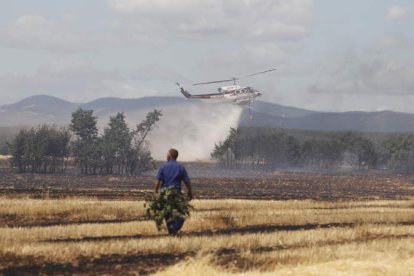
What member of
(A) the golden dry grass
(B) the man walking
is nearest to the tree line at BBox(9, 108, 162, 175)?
(A) the golden dry grass

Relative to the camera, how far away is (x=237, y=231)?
23.5 metres

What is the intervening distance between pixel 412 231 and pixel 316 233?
4130 mm

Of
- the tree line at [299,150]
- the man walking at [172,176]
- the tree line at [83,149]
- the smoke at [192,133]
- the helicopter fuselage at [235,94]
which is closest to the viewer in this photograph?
the man walking at [172,176]

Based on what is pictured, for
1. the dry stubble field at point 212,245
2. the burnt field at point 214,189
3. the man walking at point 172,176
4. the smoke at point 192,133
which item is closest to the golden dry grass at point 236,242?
the dry stubble field at point 212,245

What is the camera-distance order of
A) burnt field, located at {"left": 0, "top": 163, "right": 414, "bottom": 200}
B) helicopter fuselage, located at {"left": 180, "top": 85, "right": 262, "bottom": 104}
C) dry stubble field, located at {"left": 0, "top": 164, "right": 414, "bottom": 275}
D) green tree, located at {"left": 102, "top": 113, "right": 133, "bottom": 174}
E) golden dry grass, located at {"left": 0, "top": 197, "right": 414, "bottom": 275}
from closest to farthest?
1. dry stubble field, located at {"left": 0, "top": 164, "right": 414, "bottom": 275}
2. golden dry grass, located at {"left": 0, "top": 197, "right": 414, "bottom": 275}
3. burnt field, located at {"left": 0, "top": 163, "right": 414, "bottom": 200}
4. green tree, located at {"left": 102, "top": 113, "right": 133, "bottom": 174}
5. helicopter fuselage, located at {"left": 180, "top": 85, "right": 262, "bottom": 104}

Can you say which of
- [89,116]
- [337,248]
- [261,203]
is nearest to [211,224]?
[337,248]

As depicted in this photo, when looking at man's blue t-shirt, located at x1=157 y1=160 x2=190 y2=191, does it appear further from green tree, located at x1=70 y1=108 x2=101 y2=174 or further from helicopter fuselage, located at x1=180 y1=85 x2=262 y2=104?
helicopter fuselage, located at x1=180 y1=85 x2=262 y2=104

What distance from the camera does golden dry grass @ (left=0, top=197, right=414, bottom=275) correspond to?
15.8m

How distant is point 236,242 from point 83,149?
9215 cm

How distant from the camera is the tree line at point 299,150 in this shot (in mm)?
155500

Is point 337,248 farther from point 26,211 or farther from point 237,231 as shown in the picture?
point 26,211

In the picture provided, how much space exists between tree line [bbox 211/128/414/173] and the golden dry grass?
405 feet

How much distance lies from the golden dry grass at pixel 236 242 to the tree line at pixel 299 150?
123 m

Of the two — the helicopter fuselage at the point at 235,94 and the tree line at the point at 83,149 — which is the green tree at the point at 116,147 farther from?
the helicopter fuselage at the point at 235,94
